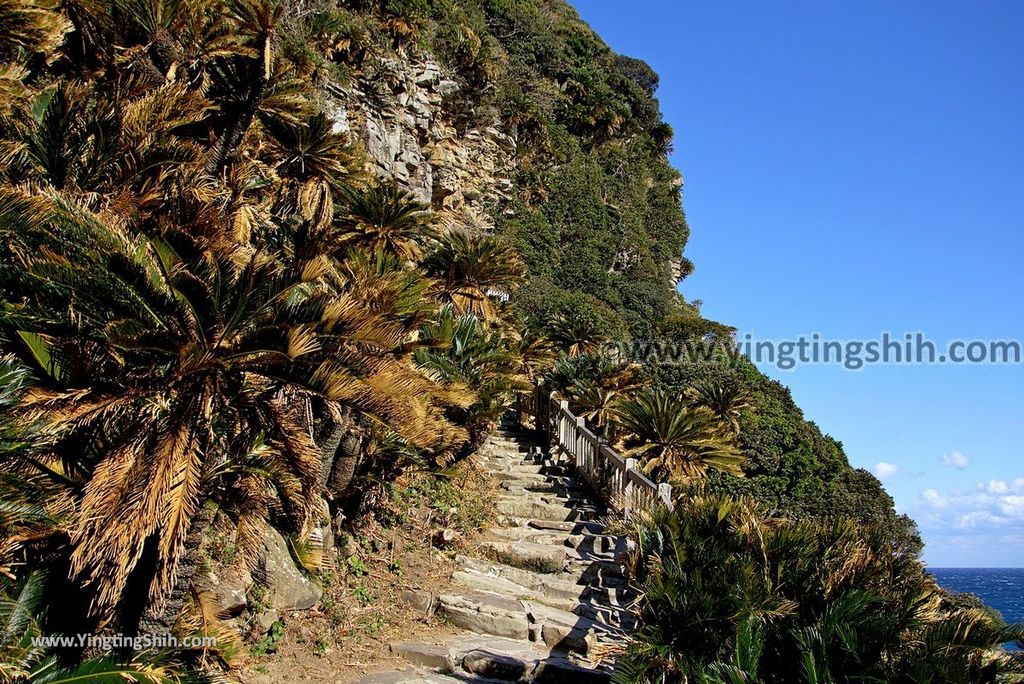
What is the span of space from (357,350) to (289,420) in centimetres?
82

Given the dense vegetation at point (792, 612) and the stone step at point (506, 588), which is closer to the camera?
the dense vegetation at point (792, 612)

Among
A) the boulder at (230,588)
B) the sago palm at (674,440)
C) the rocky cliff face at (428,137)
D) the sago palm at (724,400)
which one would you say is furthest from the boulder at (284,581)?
the sago palm at (724,400)

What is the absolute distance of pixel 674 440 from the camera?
1436cm

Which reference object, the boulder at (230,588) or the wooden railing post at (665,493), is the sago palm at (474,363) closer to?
the wooden railing post at (665,493)

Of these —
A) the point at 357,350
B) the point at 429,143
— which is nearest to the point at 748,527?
the point at 357,350

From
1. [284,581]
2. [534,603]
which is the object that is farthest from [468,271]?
[284,581]

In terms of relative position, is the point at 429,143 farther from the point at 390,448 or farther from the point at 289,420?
the point at 289,420

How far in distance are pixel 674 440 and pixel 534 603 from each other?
645 centimetres

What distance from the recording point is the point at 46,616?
4.92 meters

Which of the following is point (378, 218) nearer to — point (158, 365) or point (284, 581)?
point (284, 581)

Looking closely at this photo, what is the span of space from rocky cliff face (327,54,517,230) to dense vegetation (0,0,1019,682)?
6151mm

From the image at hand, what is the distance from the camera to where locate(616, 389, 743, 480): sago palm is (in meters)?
14.3

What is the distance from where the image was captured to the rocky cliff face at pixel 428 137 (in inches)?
803

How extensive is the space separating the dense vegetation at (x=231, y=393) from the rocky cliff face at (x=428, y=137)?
6.15 metres
